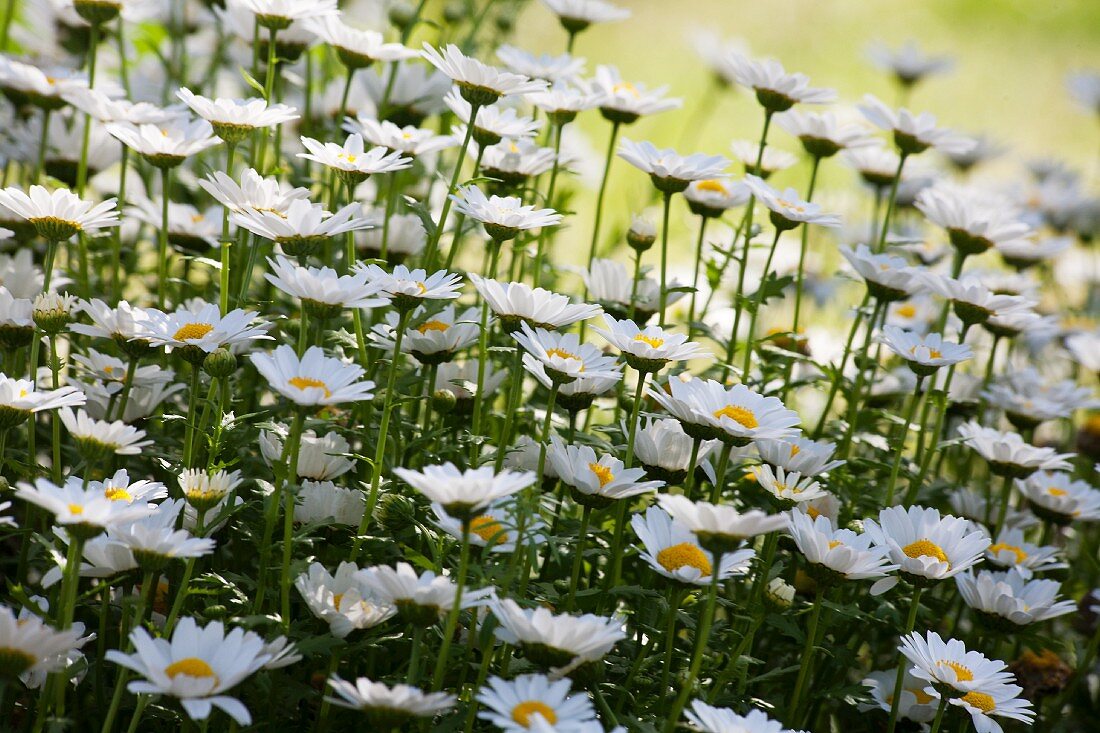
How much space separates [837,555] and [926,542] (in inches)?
9.0

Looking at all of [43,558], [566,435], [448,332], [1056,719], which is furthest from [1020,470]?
[43,558]

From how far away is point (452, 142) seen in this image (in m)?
2.09

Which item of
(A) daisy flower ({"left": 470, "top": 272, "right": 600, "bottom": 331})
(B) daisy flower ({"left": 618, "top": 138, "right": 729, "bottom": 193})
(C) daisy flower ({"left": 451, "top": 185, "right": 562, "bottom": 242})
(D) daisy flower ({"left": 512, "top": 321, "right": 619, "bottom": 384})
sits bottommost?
(D) daisy flower ({"left": 512, "top": 321, "right": 619, "bottom": 384})

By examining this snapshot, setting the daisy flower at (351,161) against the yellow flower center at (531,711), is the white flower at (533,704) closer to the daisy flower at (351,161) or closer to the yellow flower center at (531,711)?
the yellow flower center at (531,711)

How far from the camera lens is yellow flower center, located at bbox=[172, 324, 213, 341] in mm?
1576

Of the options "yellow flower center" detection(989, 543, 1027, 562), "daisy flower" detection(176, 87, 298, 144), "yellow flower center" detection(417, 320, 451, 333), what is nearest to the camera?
"daisy flower" detection(176, 87, 298, 144)

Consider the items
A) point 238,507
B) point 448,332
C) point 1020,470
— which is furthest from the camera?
point 1020,470

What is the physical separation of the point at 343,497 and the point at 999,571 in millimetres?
1211

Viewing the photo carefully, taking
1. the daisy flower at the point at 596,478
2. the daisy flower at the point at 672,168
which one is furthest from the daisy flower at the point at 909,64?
the daisy flower at the point at 596,478

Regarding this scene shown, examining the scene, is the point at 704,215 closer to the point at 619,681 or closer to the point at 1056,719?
the point at 619,681

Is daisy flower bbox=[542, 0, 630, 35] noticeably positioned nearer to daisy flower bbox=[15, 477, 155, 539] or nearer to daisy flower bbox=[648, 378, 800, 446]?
daisy flower bbox=[648, 378, 800, 446]

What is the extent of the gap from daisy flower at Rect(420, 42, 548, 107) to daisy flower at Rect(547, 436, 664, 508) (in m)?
0.59

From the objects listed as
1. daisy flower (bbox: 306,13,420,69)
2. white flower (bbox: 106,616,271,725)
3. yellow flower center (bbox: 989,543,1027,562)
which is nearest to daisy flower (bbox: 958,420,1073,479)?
yellow flower center (bbox: 989,543,1027,562)

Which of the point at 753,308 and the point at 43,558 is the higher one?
the point at 753,308
